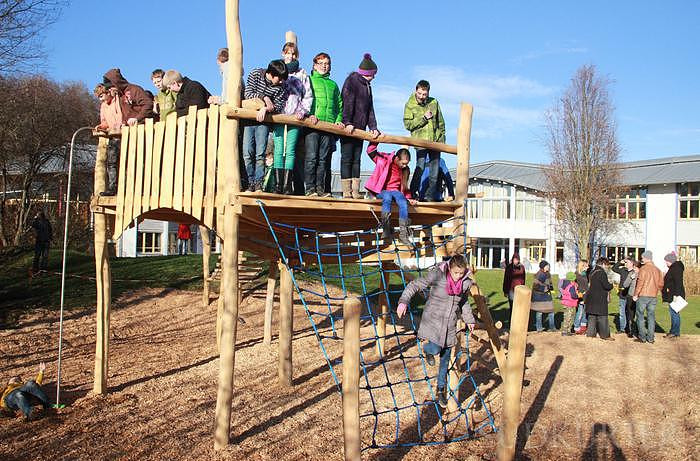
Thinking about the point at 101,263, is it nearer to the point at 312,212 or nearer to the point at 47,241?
the point at 312,212

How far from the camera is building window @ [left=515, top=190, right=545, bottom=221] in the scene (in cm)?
3941

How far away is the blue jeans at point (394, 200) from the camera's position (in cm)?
712

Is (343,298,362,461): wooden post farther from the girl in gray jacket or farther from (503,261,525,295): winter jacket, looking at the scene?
(503,261,525,295): winter jacket

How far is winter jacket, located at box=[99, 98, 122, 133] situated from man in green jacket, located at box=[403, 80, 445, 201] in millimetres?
3817

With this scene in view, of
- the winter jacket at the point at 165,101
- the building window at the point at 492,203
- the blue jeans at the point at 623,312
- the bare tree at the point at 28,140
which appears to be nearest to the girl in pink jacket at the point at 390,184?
the winter jacket at the point at 165,101

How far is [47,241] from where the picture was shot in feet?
57.6

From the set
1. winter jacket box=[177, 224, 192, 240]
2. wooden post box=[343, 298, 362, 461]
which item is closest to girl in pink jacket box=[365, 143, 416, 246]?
wooden post box=[343, 298, 362, 461]

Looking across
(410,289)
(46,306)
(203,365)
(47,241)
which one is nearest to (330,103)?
(410,289)

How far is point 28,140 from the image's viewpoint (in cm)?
2623

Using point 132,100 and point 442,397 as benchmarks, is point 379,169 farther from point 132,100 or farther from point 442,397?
point 132,100

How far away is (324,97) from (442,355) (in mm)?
3271

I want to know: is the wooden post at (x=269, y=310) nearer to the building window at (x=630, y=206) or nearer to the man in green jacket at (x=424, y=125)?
the man in green jacket at (x=424, y=125)

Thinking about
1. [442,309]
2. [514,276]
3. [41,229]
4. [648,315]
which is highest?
[41,229]

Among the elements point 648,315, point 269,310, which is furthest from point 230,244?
point 648,315
